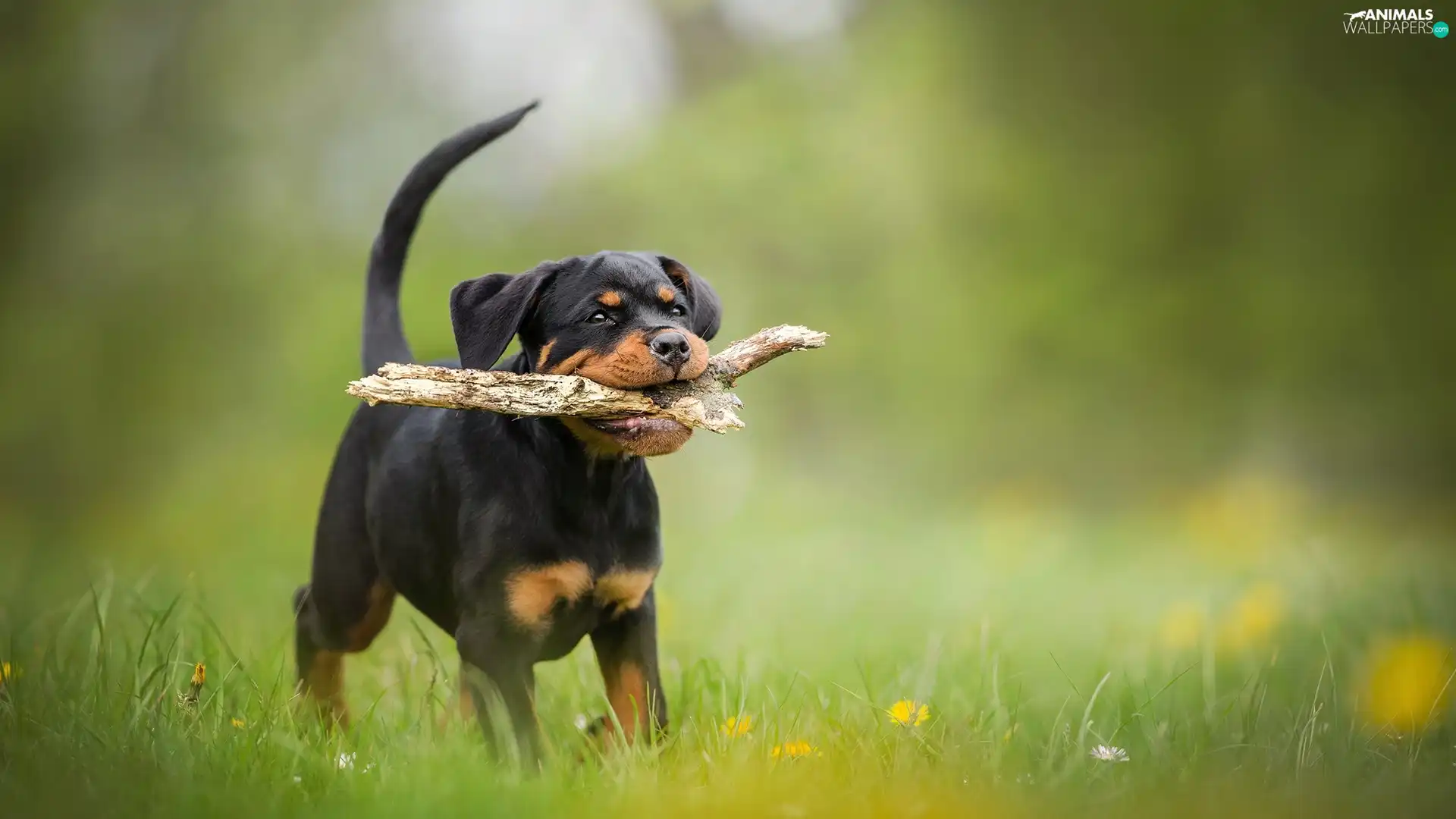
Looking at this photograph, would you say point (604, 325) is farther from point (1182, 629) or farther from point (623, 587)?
point (1182, 629)

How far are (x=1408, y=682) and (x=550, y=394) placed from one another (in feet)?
9.22

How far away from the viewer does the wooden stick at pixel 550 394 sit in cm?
273

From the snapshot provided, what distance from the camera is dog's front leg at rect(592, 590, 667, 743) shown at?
3129 millimetres

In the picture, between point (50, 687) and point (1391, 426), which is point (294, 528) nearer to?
point (50, 687)

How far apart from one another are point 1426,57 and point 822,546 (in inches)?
207

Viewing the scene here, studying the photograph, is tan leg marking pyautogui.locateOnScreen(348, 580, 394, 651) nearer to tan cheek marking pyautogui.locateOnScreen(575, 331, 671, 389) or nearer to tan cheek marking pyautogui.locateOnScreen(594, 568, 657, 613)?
tan cheek marking pyautogui.locateOnScreen(594, 568, 657, 613)

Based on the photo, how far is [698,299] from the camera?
127 inches

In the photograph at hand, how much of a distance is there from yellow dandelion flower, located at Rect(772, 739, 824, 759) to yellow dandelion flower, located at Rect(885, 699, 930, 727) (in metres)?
0.23

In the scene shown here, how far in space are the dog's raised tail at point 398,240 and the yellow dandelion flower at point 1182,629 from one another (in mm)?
3148

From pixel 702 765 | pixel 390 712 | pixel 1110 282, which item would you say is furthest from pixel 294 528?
pixel 1110 282

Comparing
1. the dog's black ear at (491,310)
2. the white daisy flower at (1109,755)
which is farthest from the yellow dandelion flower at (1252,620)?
the dog's black ear at (491,310)

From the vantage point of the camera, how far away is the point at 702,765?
2.81 m

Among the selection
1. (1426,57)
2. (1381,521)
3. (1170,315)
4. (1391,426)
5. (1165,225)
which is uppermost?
(1426,57)

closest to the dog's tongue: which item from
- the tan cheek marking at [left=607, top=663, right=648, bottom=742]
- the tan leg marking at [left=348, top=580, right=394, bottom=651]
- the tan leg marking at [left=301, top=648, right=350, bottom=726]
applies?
the tan cheek marking at [left=607, top=663, right=648, bottom=742]
